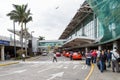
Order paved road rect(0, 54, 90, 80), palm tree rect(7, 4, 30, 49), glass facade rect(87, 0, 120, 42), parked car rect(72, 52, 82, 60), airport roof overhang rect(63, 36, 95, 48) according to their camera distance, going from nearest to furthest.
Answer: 1. paved road rect(0, 54, 90, 80)
2. glass facade rect(87, 0, 120, 42)
3. parked car rect(72, 52, 82, 60)
4. airport roof overhang rect(63, 36, 95, 48)
5. palm tree rect(7, 4, 30, 49)

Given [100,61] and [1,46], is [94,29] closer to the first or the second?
[1,46]

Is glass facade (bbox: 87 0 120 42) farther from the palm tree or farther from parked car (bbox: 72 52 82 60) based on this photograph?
the palm tree

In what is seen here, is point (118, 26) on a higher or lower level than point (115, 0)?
lower

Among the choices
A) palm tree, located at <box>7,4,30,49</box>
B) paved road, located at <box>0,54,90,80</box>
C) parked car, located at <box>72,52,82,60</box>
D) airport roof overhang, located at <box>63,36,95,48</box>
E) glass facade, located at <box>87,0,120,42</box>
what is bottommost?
paved road, located at <box>0,54,90,80</box>

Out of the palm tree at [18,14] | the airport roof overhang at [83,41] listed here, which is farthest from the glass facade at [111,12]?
the palm tree at [18,14]

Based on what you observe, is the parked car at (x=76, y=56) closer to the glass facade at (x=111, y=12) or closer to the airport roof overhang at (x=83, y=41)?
the airport roof overhang at (x=83, y=41)

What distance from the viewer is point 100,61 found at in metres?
22.2

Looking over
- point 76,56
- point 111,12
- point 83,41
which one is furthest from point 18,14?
point 111,12

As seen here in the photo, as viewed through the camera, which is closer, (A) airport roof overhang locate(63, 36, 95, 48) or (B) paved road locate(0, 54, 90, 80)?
(B) paved road locate(0, 54, 90, 80)

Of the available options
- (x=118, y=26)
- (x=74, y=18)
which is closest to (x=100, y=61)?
(x=118, y=26)

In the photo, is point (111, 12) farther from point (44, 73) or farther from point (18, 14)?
point (18, 14)

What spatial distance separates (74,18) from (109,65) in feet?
175

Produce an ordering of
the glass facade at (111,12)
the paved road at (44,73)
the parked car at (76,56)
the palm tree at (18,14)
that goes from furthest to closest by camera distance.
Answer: the palm tree at (18,14) → the parked car at (76,56) → the glass facade at (111,12) → the paved road at (44,73)

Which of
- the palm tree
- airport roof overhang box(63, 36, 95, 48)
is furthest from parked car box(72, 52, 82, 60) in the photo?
the palm tree
